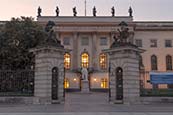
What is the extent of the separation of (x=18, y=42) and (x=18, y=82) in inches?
529

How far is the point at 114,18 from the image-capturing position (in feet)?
212

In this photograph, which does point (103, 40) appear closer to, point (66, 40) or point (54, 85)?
point (66, 40)

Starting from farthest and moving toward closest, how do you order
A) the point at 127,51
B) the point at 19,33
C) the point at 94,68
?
the point at 94,68, the point at 19,33, the point at 127,51

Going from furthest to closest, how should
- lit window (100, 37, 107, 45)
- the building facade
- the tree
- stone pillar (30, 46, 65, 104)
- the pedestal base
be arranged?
lit window (100, 37, 107, 45) < the building facade < the pedestal base < the tree < stone pillar (30, 46, 65, 104)

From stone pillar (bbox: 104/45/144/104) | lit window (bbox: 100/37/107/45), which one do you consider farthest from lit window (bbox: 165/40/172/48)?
stone pillar (bbox: 104/45/144/104)

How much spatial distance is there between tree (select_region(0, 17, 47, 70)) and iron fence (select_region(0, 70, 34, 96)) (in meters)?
11.2

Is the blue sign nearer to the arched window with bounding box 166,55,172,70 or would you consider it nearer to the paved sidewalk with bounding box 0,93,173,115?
the paved sidewalk with bounding box 0,93,173,115

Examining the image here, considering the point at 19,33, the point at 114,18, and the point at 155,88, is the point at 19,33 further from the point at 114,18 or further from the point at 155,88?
the point at 114,18

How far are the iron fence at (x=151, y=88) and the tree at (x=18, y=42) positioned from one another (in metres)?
14.6

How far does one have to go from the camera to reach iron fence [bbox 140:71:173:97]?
73.6ft

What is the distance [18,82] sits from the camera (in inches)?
917

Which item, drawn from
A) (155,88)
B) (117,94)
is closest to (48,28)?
(117,94)

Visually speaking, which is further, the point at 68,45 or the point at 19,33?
the point at 68,45

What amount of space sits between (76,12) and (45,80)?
4553 centimetres
